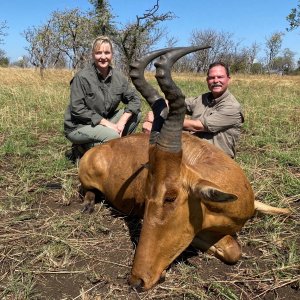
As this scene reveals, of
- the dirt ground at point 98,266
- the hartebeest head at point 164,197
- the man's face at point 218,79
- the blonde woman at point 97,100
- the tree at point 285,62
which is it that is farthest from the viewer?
the tree at point 285,62

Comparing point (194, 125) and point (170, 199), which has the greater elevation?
point (194, 125)

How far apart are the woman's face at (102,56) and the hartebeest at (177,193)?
2.94m

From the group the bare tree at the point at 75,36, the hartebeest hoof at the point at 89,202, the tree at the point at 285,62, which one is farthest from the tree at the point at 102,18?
the tree at the point at 285,62

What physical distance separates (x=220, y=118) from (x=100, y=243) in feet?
8.41

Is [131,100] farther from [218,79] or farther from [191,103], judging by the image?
[218,79]

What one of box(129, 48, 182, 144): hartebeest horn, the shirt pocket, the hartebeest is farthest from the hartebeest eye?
the shirt pocket

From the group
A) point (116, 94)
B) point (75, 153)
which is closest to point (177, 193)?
point (116, 94)

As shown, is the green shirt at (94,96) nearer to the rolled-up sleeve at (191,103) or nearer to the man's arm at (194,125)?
the rolled-up sleeve at (191,103)

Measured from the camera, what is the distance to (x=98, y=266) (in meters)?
4.54

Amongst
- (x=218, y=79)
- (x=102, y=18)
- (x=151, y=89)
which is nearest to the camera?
(x=151, y=89)

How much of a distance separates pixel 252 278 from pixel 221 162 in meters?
1.26

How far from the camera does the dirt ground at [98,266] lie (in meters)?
4.03

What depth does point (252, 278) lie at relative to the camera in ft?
14.0

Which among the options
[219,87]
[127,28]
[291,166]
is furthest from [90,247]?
[127,28]
